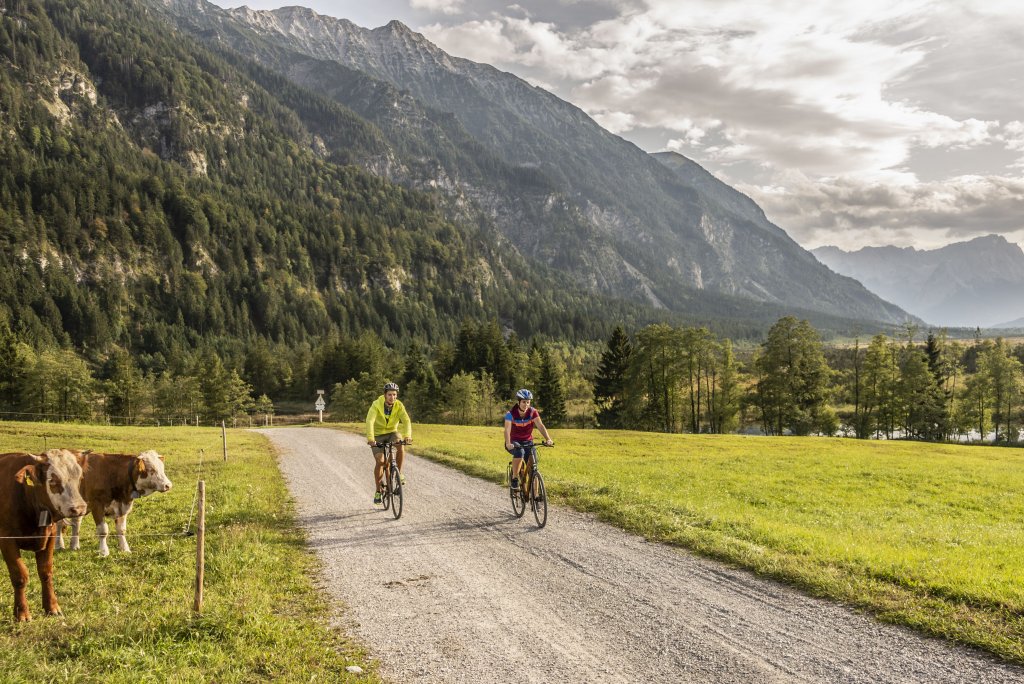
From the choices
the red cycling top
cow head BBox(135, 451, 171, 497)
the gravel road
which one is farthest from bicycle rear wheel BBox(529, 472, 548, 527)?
cow head BBox(135, 451, 171, 497)

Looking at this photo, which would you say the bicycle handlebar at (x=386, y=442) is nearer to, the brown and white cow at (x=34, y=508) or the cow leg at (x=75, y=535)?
the cow leg at (x=75, y=535)

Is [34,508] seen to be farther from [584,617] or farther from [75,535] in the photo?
[584,617]

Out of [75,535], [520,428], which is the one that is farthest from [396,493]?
[75,535]

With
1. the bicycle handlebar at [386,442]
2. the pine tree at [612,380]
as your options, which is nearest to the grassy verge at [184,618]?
the bicycle handlebar at [386,442]

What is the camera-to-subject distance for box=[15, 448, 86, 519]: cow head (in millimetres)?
8414

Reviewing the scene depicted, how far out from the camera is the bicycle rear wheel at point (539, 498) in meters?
14.7

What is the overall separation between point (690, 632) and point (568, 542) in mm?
5099

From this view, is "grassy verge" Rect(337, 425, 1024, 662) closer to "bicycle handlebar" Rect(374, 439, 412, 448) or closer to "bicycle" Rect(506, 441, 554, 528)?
"bicycle" Rect(506, 441, 554, 528)

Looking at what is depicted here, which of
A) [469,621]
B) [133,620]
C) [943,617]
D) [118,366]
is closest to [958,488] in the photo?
[943,617]

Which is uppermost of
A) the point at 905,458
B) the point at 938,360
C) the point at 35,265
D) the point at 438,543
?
the point at 35,265

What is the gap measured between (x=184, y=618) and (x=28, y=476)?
329 centimetres

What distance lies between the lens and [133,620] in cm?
823

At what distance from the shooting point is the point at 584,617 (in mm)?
8797

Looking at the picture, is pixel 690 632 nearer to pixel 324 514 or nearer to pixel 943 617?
pixel 943 617
